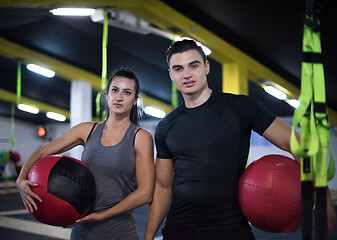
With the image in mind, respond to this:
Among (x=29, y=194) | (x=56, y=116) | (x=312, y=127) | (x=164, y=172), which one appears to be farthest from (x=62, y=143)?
(x=56, y=116)

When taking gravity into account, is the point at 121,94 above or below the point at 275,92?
below

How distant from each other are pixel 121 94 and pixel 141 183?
401 millimetres

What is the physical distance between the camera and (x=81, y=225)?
5.10 ft

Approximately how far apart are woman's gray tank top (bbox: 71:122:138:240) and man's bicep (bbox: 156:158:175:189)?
0.12 m

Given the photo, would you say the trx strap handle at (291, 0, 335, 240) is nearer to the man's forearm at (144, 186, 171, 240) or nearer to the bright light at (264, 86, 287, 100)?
the man's forearm at (144, 186, 171, 240)

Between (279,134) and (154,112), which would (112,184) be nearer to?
(279,134)

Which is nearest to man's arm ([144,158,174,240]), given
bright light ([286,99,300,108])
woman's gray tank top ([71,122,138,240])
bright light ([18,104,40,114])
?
woman's gray tank top ([71,122,138,240])

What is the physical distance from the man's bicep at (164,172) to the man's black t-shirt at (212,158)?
0.08m

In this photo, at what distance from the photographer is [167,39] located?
592 centimetres

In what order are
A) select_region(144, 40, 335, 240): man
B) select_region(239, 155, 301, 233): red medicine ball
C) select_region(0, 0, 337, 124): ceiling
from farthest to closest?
1. select_region(0, 0, 337, 124): ceiling
2. select_region(144, 40, 335, 240): man
3. select_region(239, 155, 301, 233): red medicine ball

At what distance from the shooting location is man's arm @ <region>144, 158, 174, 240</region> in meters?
1.49

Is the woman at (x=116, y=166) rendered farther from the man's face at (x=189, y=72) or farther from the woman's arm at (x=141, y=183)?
the man's face at (x=189, y=72)

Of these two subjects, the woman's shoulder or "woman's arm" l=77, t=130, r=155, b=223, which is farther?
the woman's shoulder

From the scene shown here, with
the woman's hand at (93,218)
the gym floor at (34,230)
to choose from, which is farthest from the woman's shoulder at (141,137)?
the gym floor at (34,230)
